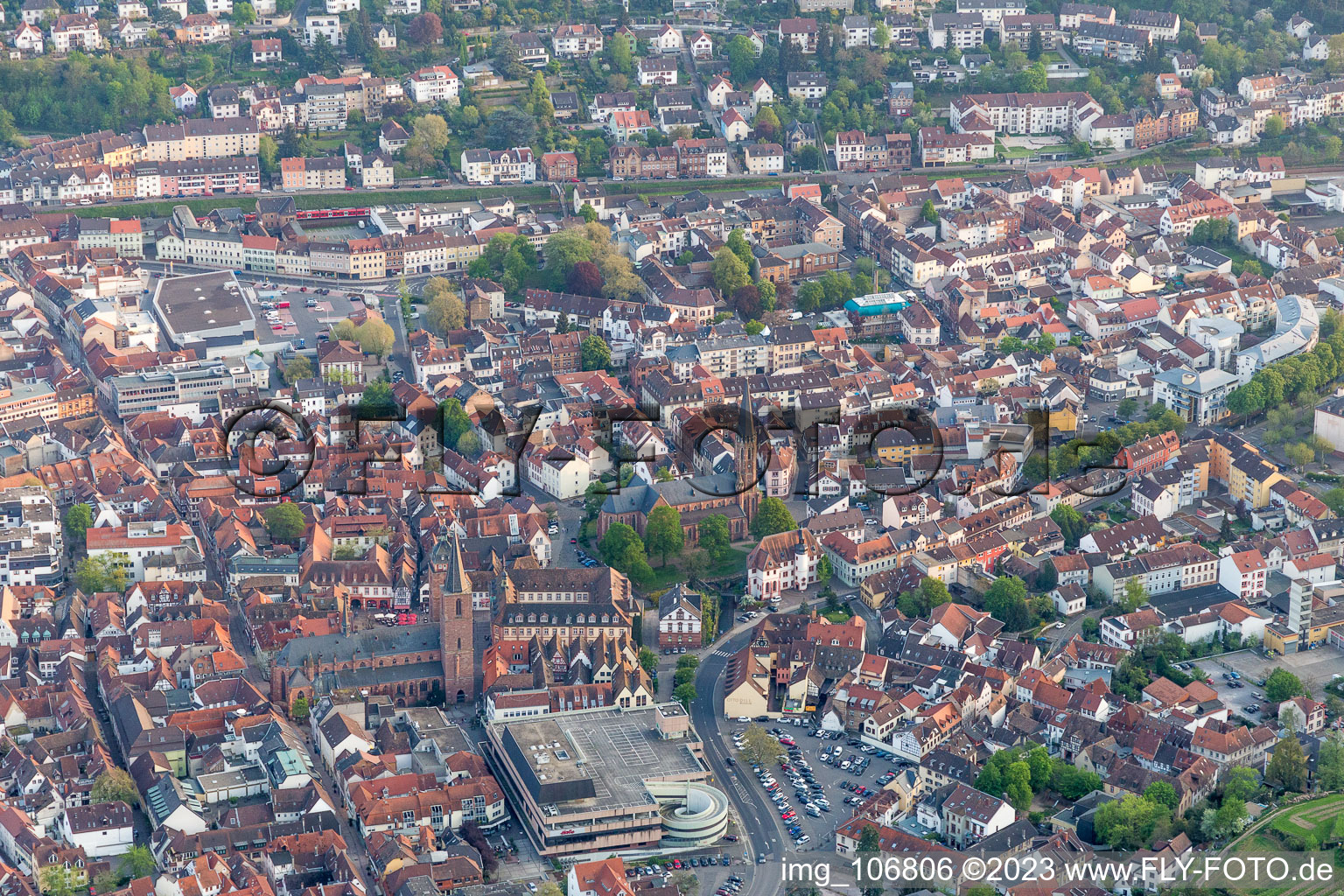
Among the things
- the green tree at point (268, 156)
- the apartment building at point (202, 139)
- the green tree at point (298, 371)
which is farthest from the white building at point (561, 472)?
the apartment building at point (202, 139)

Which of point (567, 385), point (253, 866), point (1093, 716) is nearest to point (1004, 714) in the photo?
point (1093, 716)

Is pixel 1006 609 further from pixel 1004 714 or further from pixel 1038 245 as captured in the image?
pixel 1038 245

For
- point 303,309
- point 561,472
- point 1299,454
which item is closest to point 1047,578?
point 1299,454

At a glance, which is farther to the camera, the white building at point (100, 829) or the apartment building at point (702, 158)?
the apartment building at point (702, 158)

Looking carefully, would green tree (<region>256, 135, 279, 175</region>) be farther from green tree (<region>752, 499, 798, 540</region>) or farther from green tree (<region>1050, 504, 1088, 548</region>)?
green tree (<region>1050, 504, 1088, 548</region>)

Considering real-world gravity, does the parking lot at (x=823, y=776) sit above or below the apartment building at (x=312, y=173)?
below

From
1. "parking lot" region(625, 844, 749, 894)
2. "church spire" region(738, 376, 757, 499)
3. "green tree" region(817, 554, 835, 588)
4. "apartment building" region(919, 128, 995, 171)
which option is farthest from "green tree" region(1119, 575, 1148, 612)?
"apartment building" region(919, 128, 995, 171)

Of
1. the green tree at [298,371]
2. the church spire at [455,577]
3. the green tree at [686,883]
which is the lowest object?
the green tree at [686,883]

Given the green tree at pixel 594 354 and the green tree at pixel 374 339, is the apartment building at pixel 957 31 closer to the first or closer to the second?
the green tree at pixel 594 354
